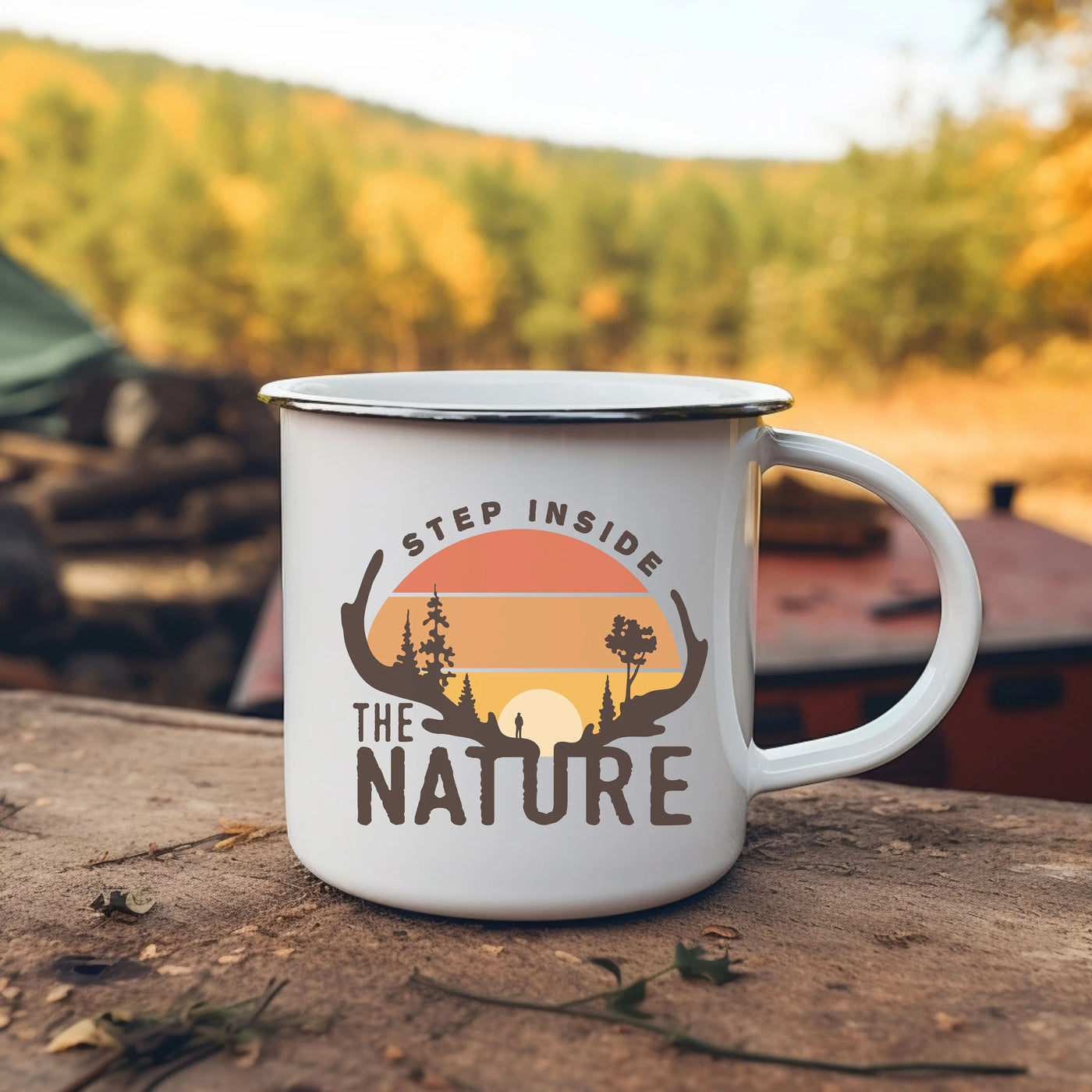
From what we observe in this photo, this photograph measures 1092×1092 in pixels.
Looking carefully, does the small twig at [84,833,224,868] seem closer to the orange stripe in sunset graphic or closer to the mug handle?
the orange stripe in sunset graphic

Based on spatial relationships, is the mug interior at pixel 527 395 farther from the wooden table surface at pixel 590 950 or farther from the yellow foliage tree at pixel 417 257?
the yellow foliage tree at pixel 417 257

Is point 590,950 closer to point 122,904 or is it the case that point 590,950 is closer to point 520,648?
point 520,648

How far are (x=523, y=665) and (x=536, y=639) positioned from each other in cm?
2

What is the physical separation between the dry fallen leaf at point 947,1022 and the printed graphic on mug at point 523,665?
0.67ft

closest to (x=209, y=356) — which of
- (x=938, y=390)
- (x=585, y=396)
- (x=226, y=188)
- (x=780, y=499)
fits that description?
(x=226, y=188)

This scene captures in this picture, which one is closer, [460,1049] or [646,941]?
[460,1049]

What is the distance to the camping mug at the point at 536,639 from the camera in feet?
2.21

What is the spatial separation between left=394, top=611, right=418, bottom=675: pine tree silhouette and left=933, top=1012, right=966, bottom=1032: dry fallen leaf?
0.35m

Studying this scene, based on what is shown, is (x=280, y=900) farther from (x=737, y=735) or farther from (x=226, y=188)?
(x=226, y=188)

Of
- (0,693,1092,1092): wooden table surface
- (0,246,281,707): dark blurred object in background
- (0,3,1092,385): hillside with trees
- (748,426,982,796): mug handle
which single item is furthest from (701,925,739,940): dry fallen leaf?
(0,3,1092,385): hillside with trees

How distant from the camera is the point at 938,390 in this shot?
1405cm

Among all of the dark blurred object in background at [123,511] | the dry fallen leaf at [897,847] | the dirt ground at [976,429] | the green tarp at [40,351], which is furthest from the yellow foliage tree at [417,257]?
the dry fallen leaf at [897,847]

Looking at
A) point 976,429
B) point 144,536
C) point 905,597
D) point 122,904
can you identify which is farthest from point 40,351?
point 976,429

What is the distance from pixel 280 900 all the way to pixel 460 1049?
0.23 m
